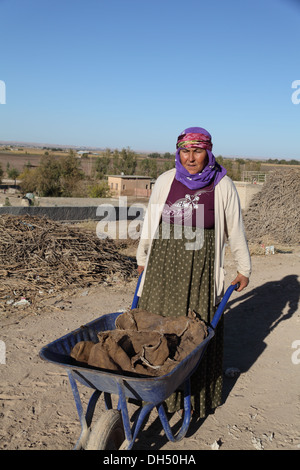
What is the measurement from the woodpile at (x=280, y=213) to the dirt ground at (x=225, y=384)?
222 inches

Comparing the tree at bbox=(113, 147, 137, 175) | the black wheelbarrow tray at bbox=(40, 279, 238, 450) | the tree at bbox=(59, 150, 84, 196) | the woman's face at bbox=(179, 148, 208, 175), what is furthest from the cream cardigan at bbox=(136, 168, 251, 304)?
the tree at bbox=(113, 147, 137, 175)

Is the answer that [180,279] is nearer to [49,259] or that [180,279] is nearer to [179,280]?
[179,280]

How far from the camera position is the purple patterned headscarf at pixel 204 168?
9.46 feet

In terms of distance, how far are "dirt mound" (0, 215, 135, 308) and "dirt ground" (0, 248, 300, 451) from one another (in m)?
0.40

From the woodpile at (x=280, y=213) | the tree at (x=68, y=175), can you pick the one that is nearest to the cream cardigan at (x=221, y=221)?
the woodpile at (x=280, y=213)

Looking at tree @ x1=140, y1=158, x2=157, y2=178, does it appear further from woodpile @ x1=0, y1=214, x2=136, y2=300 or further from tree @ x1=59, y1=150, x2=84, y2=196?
woodpile @ x1=0, y1=214, x2=136, y2=300

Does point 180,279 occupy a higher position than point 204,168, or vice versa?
point 204,168

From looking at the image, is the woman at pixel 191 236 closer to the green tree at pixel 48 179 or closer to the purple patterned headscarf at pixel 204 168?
the purple patterned headscarf at pixel 204 168

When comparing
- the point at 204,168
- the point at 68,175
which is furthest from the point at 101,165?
the point at 204,168

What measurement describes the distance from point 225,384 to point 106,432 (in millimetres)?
1896

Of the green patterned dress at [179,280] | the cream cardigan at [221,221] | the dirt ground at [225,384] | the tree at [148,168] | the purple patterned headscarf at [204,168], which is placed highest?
the tree at [148,168]

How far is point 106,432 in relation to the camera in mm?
2238

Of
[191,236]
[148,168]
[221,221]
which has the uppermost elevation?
[148,168]

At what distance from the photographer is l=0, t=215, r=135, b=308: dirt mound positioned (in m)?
6.35
